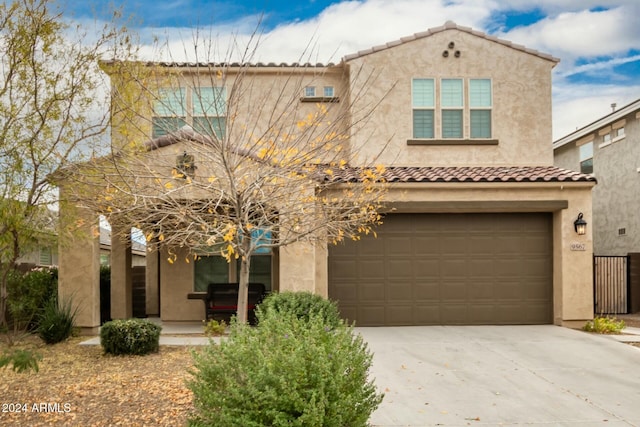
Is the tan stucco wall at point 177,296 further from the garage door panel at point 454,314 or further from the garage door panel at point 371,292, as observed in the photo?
the garage door panel at point 454,314

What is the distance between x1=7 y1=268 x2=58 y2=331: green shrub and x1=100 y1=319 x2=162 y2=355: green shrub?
11.1ft

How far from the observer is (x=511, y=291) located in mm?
13758

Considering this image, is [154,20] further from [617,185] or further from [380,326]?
[617,185]

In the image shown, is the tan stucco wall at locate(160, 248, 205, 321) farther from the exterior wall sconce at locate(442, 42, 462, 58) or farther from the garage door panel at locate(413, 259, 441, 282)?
the exterior wall sconce at locate(442, 42, 462, 58)

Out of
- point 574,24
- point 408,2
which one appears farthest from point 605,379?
point 574,24

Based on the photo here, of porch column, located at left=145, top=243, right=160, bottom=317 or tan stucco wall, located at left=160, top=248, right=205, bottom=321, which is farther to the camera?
porch column, located at left=145, top=243, right=160, bottom=317

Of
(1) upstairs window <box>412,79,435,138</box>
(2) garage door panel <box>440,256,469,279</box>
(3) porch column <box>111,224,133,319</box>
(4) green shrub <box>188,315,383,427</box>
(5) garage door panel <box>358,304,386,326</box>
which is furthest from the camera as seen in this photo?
(1) upstairs window <box>412,79,435,138</box>

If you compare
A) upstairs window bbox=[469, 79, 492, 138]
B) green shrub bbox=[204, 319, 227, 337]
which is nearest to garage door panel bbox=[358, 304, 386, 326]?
green shrub bbox=[204, 319, 227, 337]

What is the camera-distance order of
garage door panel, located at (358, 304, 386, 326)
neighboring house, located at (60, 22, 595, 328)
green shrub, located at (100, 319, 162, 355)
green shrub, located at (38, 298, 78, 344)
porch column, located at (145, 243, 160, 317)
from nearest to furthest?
green shrub, located at (100, 319, 162, 355) → green shrub, located at (38, 298, 78, 344) → neighboring house, located at (60, 22, 595, 328) → garage door panel, located at (358, 304, 386, 326) → porch column, located at (145, 243, 160, 317)

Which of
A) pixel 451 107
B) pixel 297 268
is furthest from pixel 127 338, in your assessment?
pixel 451 107

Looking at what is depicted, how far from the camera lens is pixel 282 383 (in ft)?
15.5

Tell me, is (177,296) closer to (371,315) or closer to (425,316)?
(371,315)

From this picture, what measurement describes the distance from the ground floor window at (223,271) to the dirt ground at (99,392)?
4.71 m

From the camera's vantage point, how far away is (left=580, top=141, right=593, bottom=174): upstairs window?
22.0 metres
